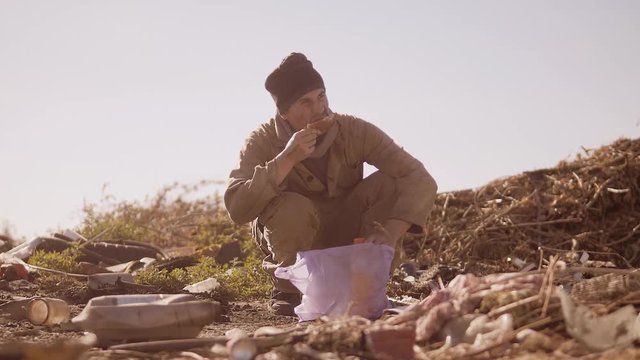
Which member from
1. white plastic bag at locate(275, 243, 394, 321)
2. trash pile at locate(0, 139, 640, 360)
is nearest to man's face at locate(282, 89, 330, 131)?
white plastic bag at locate(275, 243, 394, 321)

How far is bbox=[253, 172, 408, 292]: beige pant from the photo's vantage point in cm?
416

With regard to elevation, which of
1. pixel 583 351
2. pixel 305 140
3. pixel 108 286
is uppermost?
pixel 305 140

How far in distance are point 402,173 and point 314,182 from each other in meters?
0.50

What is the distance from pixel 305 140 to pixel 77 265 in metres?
3.16

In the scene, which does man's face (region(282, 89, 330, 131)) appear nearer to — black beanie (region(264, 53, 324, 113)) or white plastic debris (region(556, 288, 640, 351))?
black beanie (region(264, 53, 324, 113))

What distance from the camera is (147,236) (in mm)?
9164

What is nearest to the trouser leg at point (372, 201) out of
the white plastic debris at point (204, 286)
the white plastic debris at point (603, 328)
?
the white plastic debris at point (204, 286)

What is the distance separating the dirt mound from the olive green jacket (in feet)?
7.87

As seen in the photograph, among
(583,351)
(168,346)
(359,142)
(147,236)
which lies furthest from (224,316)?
(147,236)

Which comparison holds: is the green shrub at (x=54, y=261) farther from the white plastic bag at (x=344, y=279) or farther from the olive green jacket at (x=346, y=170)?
the white plastic bag at (x=344, y=279)

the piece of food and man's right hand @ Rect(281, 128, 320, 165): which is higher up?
the piece of food

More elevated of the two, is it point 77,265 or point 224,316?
point 77,265

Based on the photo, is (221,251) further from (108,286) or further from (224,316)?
(224,316)

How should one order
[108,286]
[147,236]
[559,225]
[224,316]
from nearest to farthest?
[224,316]
[108,286]
[559,225]
[147,236]
